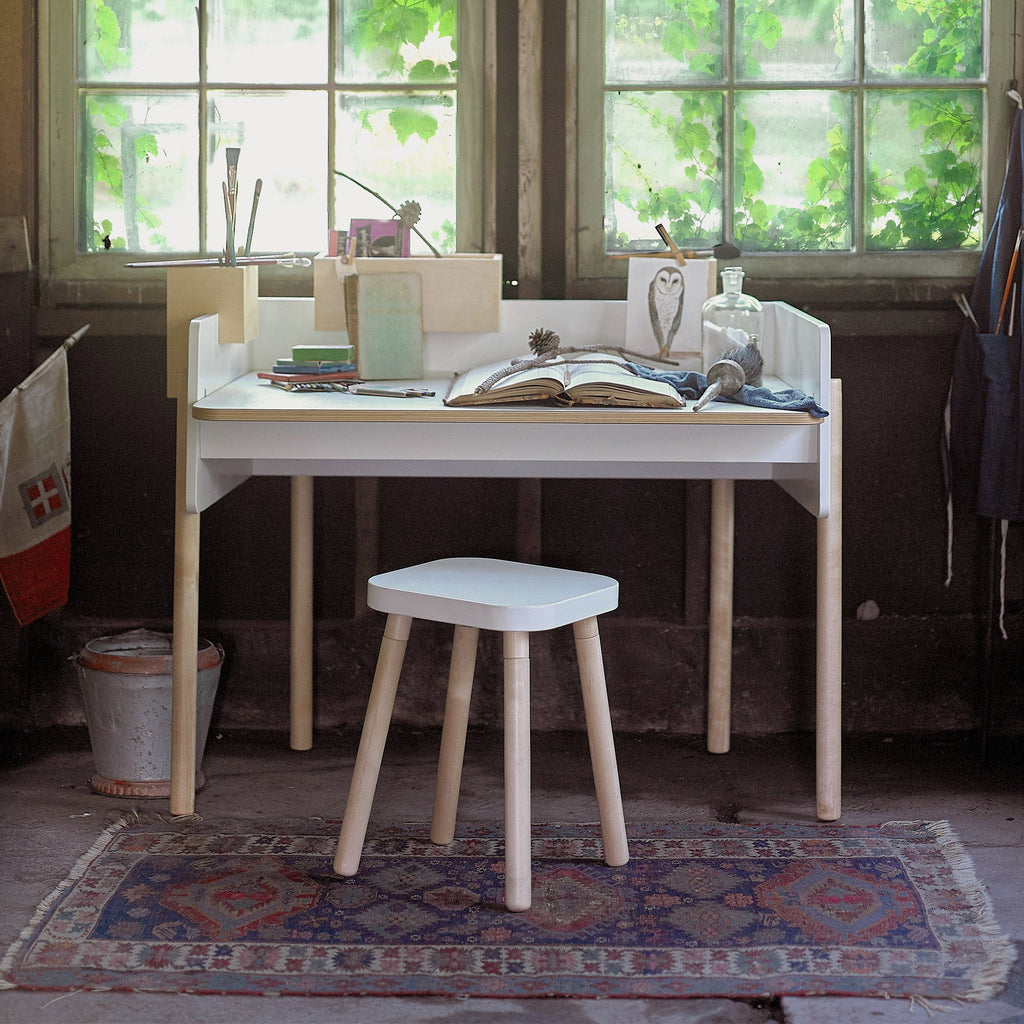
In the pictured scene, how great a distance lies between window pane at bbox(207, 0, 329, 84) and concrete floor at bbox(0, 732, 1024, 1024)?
1649mm

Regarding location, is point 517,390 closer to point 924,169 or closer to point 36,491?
point 36,491

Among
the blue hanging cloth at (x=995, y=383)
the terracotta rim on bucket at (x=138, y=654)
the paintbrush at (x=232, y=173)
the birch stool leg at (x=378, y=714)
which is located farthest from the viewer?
the blue hanging cloth at (x=995, y=383)

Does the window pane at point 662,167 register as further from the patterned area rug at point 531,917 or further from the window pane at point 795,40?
the patterned area rug at point 531,917

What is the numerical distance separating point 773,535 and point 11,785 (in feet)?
6.26

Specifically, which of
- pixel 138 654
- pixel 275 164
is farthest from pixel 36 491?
pixel 275 164

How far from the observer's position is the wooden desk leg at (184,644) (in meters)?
2.63

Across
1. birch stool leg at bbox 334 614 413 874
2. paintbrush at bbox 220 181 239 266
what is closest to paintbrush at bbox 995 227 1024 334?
birch stool leg at bbox 334 614 413 874

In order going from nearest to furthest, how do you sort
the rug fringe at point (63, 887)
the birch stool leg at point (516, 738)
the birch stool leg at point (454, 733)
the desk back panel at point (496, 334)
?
the rug fringe at point (63, 887) → the birch stool leg at point (516, 738) → the birch stool leg at point (454, 733) → the desk back panel at point (496, 334)

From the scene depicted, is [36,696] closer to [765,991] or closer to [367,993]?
[367,993]

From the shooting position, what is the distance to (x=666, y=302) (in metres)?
3.02

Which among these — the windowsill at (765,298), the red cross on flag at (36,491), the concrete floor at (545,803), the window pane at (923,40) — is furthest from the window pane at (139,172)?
the window pane at (923,40)

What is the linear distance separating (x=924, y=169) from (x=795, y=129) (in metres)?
0.33

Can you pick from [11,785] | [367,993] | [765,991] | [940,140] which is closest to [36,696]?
[11,785]

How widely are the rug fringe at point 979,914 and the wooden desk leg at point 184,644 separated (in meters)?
1.48
